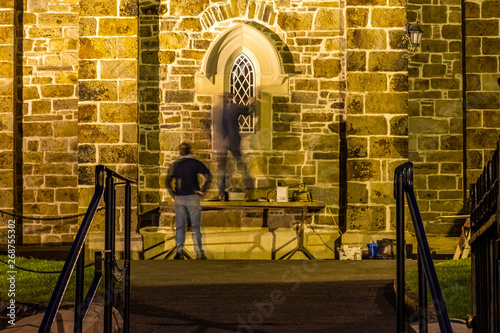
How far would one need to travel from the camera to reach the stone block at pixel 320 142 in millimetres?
9977

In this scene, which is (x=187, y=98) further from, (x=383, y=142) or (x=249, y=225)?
(x=383, y=142)

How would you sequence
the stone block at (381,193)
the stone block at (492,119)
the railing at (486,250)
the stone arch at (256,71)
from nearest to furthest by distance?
1. the railing at (486,250)
2. the stone block at (381,193)
3. the stone arch at (256,71)
4. the stone block at (492,119)

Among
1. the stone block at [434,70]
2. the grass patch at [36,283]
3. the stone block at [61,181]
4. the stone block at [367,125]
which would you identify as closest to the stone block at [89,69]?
the stone block at [61,181]

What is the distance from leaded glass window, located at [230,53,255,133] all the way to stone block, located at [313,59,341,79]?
974 millimetres

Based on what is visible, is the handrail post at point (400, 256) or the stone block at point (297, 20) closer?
the handrail post at point (400, 256)

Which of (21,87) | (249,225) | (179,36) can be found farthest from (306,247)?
(21,87)

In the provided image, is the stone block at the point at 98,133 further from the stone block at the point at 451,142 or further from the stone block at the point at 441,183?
the stone block at the point at 451,142

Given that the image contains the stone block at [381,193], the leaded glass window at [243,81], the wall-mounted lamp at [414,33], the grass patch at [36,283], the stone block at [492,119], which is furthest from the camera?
the stone block at [492,119]

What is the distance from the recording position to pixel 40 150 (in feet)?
34.2

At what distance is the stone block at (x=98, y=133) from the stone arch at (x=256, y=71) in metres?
1.46

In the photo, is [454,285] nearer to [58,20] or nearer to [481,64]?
[481,64]

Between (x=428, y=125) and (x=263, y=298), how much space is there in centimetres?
562

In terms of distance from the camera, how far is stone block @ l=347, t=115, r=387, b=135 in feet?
30.5

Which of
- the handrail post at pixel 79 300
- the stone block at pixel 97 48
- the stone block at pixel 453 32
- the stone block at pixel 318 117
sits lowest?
the handrail post at pixel 79 300
